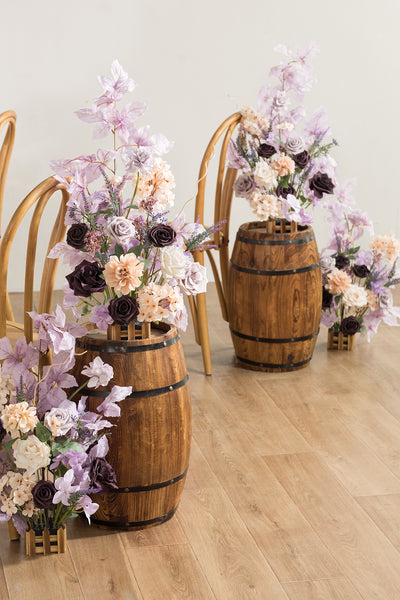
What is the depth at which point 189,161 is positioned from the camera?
4938 mm

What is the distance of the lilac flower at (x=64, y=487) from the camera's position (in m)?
2.12

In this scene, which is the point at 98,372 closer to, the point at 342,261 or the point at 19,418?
the point at 19,418

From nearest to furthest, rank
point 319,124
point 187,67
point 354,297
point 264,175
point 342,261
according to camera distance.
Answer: point 264,175 → point 319,124 → point 354,297 → point 342,261 → point 187,67

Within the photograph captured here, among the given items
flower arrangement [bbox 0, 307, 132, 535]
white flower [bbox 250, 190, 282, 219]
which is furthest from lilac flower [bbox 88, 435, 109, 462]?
white flower [bbox 250, 190, 282, 219]

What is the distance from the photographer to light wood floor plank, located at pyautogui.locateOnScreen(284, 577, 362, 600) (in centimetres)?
208

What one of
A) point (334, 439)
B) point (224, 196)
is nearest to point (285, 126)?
point (224, 196)

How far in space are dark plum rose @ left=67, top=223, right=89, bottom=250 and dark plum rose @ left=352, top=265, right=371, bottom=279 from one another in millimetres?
1909

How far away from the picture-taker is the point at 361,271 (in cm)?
382

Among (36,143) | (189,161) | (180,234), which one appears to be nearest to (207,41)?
(189,161)

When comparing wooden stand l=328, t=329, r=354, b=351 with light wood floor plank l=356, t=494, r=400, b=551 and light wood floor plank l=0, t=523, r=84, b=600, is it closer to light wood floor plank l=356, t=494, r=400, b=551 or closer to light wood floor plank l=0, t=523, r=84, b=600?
light wood floor plank l=356, t=494, r=400, b=551

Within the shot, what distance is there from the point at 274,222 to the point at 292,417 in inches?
31.5

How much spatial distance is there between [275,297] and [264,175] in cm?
47

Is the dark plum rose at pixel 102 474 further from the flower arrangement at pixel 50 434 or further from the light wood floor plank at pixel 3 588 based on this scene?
the light wood floor plank at pixel 3 588

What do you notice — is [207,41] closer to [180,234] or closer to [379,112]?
[379,112]
